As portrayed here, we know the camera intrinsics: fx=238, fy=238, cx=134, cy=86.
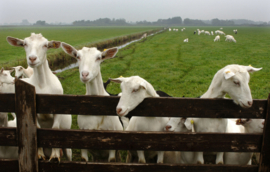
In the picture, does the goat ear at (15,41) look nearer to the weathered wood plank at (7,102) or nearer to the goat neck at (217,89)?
the weathered wood plank at (7,102)

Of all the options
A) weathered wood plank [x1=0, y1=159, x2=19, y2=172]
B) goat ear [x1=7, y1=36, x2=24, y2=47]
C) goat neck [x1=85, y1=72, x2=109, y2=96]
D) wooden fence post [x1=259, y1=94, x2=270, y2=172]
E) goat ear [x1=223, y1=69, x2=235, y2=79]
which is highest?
goat ear [x1=7, y1=36, x2=24, y2=47]

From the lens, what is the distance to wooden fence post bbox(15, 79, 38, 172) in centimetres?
298

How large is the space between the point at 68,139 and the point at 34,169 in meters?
0.62

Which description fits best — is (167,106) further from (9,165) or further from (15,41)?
(15,41)

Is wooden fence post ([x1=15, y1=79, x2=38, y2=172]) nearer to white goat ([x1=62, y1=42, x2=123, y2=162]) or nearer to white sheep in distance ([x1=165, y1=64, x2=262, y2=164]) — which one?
white goat ([x1=62, y1=42, x2=123, y2=162])

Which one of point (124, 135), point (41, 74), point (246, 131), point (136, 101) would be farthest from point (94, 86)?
point (246, 131)

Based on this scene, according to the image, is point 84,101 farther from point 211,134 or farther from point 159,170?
point 211,134

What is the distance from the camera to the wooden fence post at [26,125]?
9.78 feet

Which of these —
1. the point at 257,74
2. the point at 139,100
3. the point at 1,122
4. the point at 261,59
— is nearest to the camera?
→ the point at 139,100

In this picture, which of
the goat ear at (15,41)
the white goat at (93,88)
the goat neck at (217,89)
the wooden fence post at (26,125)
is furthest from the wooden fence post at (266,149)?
the goat ear at (15,41)

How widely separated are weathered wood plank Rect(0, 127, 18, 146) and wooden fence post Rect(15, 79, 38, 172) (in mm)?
96

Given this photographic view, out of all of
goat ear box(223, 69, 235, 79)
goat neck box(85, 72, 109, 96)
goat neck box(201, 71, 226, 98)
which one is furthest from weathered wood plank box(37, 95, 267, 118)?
goat neck box(85, 72, 109, 96)

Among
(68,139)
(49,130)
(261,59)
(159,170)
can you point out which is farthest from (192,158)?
(261,59)

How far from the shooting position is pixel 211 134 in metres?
3.10
